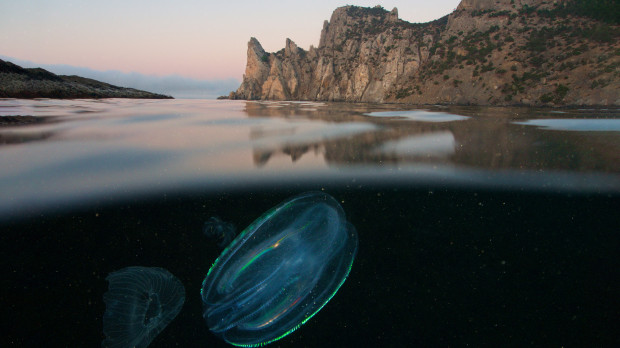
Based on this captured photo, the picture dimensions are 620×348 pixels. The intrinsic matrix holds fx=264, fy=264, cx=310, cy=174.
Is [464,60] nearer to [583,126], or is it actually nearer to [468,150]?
[583,126]

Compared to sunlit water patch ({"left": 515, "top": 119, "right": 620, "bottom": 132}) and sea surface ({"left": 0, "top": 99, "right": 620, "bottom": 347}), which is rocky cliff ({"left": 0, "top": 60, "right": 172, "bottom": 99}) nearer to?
sea surface ({"left": 0, "top": 99, "right": 620, "bottom": 347})

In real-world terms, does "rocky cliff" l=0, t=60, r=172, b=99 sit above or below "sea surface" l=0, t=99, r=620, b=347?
above

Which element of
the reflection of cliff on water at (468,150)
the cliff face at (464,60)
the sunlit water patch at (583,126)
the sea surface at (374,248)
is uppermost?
the cliff face at (464,60)

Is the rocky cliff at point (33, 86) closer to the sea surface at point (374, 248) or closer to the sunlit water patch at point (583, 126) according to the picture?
the sea surface at point (374, 248)

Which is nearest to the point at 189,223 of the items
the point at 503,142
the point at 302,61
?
the point at 503,142

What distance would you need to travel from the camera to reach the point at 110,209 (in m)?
3.20

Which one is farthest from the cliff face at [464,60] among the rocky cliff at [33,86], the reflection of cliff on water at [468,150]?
the rocky cliff at [33,86]

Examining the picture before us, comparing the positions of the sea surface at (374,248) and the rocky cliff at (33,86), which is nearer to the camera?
the sea surface at (374,248)

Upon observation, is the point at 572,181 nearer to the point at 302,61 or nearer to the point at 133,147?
the point at 133,147

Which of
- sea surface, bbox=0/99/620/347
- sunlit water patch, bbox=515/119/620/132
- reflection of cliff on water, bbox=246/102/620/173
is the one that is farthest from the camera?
sunlit water patch, bbox=515/119/620/132

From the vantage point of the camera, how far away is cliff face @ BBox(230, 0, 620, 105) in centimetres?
3456

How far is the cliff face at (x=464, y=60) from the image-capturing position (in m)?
34.6

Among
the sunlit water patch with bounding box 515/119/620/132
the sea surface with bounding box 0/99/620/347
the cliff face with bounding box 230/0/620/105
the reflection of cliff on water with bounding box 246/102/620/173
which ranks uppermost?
the cliff face with bounding box 230/0/620/105

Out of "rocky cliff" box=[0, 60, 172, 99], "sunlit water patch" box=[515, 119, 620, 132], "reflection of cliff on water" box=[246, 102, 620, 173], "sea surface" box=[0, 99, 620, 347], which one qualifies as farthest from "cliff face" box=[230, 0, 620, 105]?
"rocky cliff" box=[0, 60, 172, 99]
